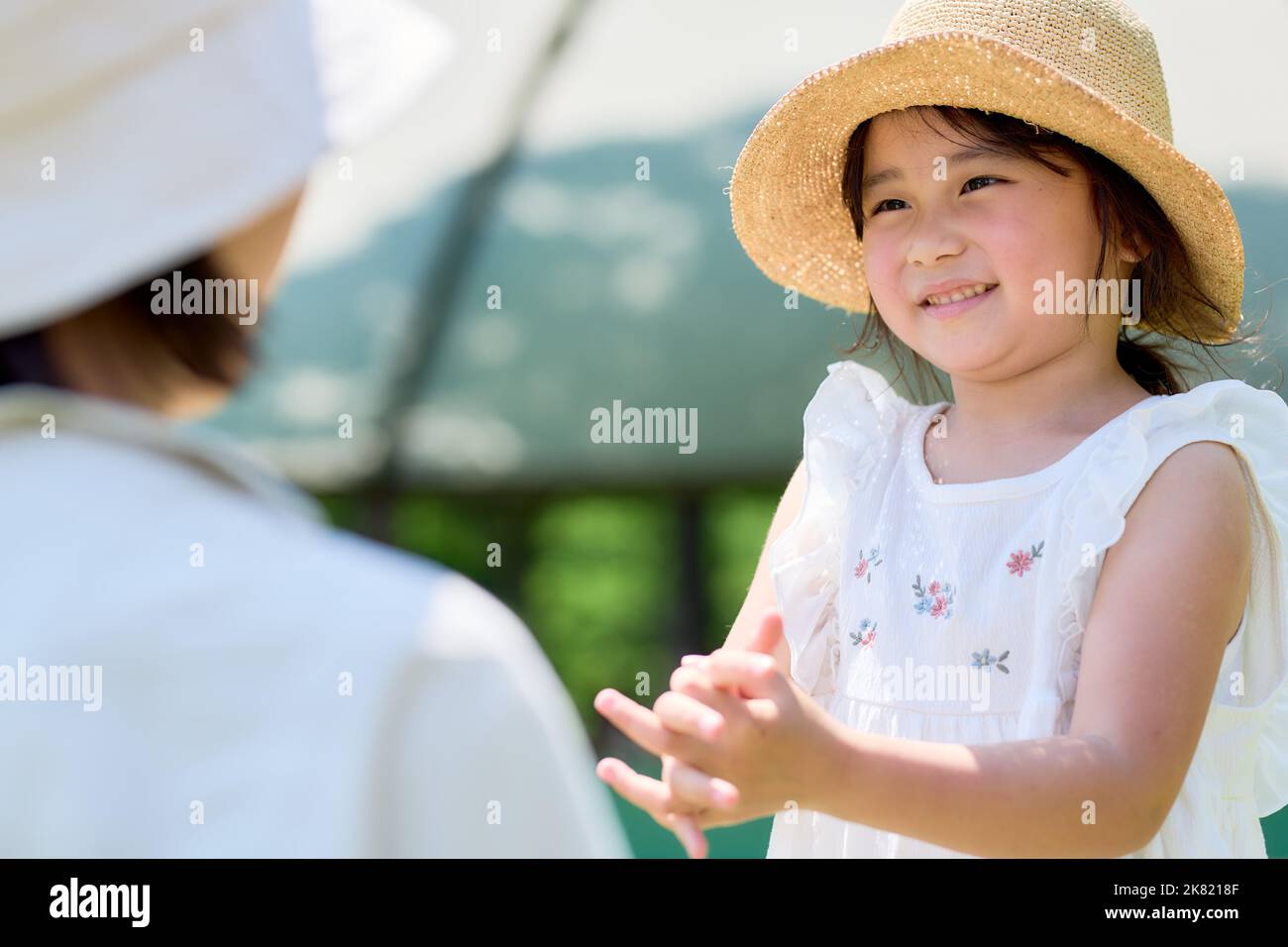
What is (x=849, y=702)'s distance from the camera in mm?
1389

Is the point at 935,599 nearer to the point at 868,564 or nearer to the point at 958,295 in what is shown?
the point at 868,564

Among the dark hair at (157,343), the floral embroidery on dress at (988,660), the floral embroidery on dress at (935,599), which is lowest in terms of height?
the floral embroidery on dress at (988,660)

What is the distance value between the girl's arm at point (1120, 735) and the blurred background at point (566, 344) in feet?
8.33

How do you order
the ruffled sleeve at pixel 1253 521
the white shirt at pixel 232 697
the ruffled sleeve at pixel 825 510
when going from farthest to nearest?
the ruffled sleeve at pixel 825 510, the ruffled sleeve at pixel 1253 521, the white shirt at pixel 232 697

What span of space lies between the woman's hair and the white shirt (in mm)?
980

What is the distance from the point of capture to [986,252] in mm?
1337

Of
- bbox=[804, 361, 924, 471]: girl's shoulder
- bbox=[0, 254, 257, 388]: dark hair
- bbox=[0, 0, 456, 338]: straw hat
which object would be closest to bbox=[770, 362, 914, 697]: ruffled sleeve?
bbox=[804, 361, 924, 471]: girl's shoulder

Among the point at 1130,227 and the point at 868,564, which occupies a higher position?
the point at 1130,227

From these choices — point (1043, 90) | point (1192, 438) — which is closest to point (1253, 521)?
point (1192, 438)

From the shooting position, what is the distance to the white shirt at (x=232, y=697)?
57cm

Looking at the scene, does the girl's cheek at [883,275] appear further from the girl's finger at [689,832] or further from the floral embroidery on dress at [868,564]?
the girl's finger at [689,832]

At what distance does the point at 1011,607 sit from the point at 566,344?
2913 millimetres

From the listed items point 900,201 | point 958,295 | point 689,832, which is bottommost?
point 689,832

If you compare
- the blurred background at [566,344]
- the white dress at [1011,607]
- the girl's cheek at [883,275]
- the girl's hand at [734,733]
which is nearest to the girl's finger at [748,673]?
the girl's hand at [734,733]
